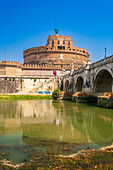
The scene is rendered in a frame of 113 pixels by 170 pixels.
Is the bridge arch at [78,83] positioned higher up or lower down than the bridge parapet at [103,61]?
lower down

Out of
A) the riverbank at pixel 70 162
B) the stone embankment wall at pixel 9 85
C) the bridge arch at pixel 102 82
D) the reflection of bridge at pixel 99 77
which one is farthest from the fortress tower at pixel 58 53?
the riverbank at pixel 70 162

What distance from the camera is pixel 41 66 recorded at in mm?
59125

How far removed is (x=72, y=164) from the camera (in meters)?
5.00

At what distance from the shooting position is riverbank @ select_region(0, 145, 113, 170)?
4.85 m

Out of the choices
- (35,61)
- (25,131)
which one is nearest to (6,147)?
(25,131)

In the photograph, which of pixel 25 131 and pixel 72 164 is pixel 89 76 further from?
pixel 72 164

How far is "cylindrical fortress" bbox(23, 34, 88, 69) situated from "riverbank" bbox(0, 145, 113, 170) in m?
59.3

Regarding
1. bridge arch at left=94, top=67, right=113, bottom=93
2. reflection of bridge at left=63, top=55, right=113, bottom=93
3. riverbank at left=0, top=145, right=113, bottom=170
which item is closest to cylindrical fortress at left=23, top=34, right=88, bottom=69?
reflection of bridge at left=63, top=55, right=113, bottom=93

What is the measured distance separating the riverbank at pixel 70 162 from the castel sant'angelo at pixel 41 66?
3993cm

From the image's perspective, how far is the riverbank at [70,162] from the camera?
485 cm

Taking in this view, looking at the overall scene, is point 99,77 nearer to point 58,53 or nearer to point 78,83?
point 78,83

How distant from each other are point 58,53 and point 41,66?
12.7 metres

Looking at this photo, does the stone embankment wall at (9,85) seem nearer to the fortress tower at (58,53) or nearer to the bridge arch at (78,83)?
the fortress tower at (58,53)

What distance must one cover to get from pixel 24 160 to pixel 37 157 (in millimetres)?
473
